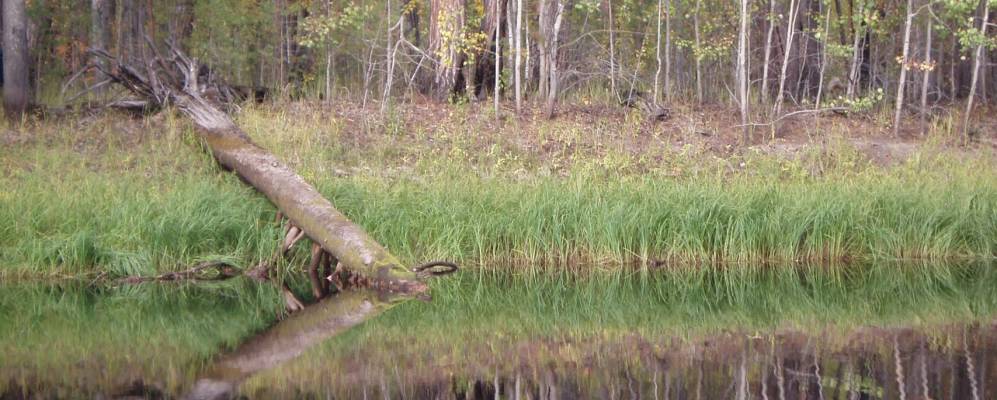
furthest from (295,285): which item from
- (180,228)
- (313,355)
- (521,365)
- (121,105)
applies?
(121,105)

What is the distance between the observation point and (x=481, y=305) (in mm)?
9773

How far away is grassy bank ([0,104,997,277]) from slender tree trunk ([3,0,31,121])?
1.23 m

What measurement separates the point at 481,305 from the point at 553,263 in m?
1.97

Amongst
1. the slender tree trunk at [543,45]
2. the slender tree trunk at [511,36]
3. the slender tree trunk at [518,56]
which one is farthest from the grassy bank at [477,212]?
the slender tree trunk at [543,45]

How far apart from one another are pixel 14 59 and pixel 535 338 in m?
10.1

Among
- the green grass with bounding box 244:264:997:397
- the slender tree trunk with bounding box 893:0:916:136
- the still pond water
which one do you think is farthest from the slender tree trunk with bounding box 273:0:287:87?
the green grass with bounding box 244:264:997:397

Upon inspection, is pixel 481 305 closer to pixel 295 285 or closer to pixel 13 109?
pixel 295 285

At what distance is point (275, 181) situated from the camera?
11.2 metres

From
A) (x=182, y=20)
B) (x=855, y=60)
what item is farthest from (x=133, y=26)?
(x=855, y=60)

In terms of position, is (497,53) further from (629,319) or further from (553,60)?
(629,319)

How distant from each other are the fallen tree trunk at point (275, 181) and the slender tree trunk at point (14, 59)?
1.42 m

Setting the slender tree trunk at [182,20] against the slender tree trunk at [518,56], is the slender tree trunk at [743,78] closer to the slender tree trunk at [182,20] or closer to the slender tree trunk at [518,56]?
the slender tree trunk at [518,56]

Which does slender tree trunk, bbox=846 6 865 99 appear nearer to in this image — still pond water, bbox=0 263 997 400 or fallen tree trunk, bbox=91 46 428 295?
still pond water, bbox=0 263 997 400

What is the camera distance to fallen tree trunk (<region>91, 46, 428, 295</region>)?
995 centimetres
